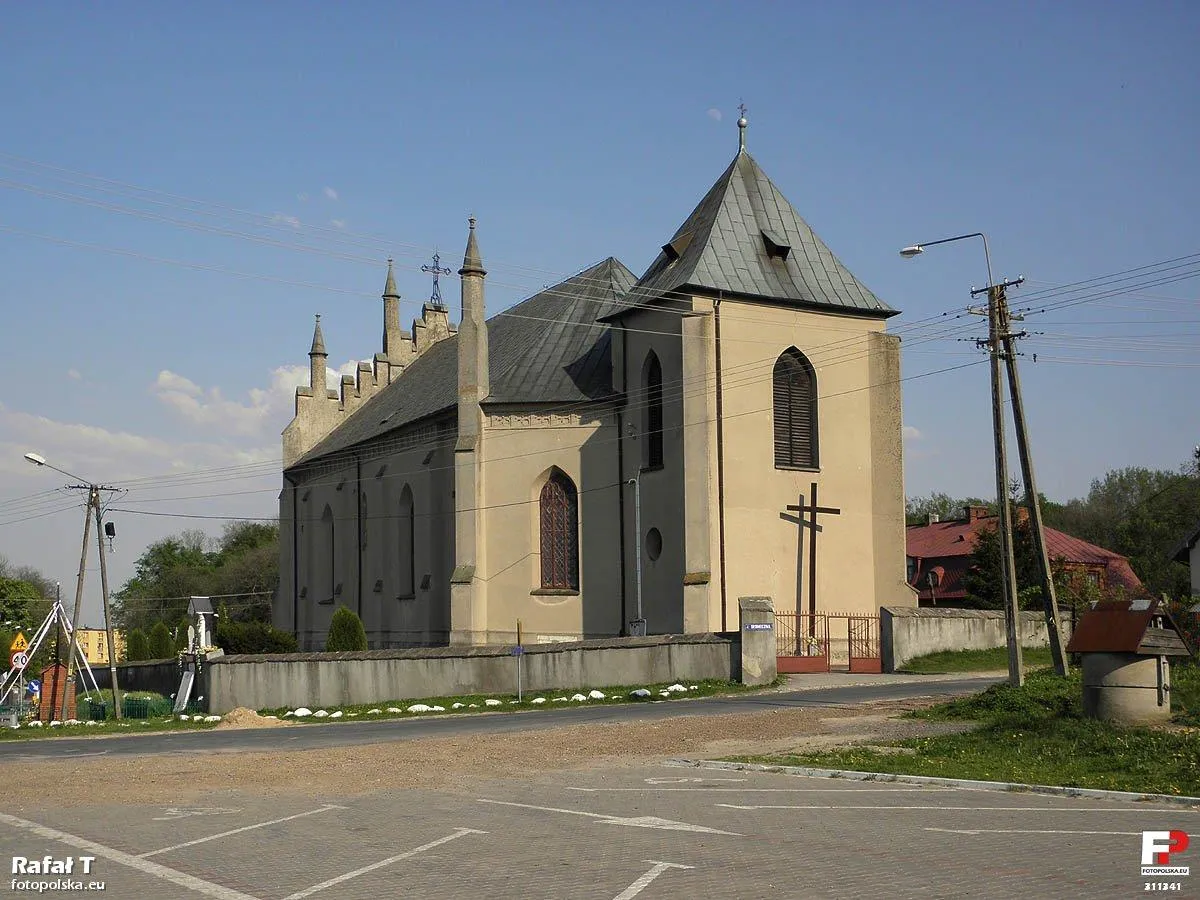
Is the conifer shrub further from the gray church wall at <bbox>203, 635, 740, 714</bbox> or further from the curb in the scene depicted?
the curb

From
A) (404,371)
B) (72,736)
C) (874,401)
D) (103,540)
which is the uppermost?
(404,371)

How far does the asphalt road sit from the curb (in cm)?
687

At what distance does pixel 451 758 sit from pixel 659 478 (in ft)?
63.2

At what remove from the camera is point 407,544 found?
156 ft

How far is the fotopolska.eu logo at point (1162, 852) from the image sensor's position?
27.8ft

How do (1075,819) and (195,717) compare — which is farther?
(195,717)

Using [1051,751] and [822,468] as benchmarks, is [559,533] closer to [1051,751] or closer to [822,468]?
[822,468]

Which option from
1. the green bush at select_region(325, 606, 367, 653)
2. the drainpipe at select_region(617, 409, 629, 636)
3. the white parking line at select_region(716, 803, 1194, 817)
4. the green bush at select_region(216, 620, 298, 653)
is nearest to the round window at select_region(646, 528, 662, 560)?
the drainpipe at select_region(617, 409, 629, 636)

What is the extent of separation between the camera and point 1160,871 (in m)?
8.41

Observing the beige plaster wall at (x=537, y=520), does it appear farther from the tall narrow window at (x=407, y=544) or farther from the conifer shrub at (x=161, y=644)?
the conifer shrub at (x=161, y=644)

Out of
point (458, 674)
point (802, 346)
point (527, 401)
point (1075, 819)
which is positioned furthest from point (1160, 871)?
point (527, 401)

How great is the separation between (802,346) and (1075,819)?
88.8ft

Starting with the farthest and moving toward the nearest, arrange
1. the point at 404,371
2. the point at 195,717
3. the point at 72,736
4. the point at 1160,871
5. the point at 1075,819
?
the point at 404,371
the point at 195,717
the point at 72,736
the point at 1075,819
the point at 1160,871

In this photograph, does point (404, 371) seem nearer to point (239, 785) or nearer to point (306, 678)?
point (306, 678)
